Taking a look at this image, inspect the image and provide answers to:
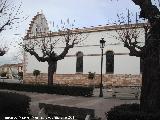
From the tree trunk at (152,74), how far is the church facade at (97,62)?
23.3 metres

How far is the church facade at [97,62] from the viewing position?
117ft

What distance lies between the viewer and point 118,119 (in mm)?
9570

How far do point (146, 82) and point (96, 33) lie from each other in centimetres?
2722

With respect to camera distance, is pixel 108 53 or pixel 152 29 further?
pixel 108 53

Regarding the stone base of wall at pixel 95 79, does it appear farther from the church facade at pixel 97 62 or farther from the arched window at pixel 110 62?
the arched window at pixel 110 62

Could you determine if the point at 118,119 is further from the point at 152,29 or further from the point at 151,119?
the point at 152,29

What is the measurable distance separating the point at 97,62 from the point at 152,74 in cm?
2642

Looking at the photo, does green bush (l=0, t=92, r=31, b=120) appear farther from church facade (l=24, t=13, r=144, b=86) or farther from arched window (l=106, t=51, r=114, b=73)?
arched window (l=106, t=51, r=114, b=73)

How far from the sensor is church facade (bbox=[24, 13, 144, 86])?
3569 centimetres

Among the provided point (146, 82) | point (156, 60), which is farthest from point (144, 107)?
point (156, 60)

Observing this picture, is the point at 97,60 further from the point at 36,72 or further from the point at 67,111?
the point at 67,111

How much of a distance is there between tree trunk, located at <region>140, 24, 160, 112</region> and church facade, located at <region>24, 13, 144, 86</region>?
23268mm

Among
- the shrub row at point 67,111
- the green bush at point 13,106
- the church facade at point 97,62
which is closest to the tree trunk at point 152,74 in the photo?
the shrub row at point 67,111

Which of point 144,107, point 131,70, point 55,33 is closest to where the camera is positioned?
point 144,107
